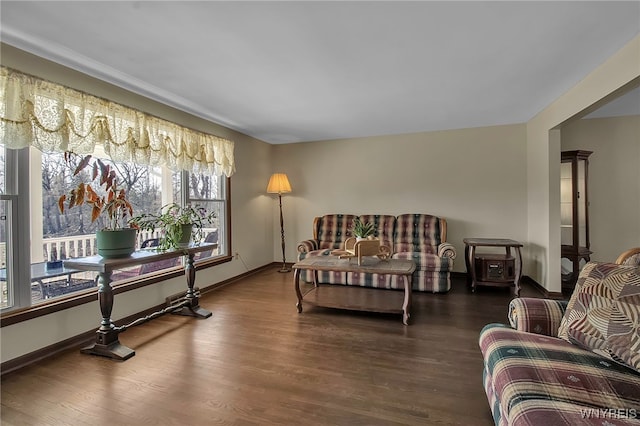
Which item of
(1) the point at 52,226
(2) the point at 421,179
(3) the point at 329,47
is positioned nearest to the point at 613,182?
(2) the point at 421,179

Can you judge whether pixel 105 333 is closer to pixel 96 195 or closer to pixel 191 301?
pixel 191 301

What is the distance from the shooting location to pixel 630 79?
2137 mm

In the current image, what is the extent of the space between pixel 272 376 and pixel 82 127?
8.21 ft

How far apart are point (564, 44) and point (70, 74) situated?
388cm

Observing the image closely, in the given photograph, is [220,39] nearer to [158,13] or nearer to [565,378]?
[158,13]

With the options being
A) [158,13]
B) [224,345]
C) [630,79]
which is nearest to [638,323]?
[630,79]

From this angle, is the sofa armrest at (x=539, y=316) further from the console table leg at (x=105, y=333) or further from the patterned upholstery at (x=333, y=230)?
the patterned upholstery at (x=333, y=230)

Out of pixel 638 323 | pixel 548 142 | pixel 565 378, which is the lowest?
pixel 565 378

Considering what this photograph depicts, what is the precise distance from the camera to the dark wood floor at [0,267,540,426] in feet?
5.25

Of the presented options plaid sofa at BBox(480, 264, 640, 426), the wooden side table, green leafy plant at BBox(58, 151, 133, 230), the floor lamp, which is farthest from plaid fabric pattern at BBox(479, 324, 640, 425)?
the floor lamp

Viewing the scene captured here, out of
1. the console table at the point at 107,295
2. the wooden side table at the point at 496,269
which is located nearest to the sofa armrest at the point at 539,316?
the wooden side table at the point at 496,269

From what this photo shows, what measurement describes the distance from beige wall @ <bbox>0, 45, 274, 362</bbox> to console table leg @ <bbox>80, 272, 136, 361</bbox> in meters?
0.32

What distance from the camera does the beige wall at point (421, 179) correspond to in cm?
435

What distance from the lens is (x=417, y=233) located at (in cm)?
441
